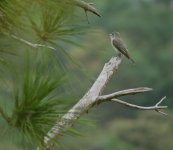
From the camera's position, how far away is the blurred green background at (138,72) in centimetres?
2411

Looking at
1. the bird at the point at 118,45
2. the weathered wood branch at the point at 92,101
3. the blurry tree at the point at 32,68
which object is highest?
the blurry tree at the point at 32,68

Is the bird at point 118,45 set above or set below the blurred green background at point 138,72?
above

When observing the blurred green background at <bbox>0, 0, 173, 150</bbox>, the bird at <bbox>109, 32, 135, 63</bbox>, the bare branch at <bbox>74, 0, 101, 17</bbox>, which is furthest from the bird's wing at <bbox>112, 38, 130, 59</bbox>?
the blurred green background at <bbox>0, 0, 173, 150</bbox>

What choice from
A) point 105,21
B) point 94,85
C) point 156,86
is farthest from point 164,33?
point 94,85

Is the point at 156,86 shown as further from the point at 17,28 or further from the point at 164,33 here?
the point at 17,28

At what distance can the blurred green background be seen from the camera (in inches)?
949

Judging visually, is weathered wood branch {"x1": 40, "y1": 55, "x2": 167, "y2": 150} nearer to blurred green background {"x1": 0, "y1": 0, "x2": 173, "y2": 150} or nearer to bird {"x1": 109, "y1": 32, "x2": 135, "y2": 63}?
bird {"x1": 109, "y1": 32, "x2": 135, "y2": 63}

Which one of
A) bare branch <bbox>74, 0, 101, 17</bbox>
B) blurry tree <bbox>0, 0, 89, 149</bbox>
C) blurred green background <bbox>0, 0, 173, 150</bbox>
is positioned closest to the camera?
blurry tree <bbox>0, 0, 89, 149</bbox>

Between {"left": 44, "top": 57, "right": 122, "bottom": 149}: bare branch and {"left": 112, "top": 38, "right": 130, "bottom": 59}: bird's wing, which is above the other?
{"left": 44, "top": 57, "right": 122, "bottom": 149}: bare branch

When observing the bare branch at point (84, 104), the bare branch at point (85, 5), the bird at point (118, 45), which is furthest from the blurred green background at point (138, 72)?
the bare branch at point (85, 5)

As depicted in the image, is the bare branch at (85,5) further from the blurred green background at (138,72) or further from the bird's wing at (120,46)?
the blurred green background at (138,72)

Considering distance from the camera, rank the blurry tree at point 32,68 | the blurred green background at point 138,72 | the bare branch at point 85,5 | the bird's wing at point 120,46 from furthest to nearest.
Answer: the blurred green background at point 138,72 < the bird's wing at point 120,46 < the bare branch at point 85,5 < the blurry tree at point 32,68

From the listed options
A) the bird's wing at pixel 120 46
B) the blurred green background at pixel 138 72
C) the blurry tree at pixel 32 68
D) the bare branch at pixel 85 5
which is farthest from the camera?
the blurred green background at pixel 138 72

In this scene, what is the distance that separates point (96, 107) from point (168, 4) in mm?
33542
